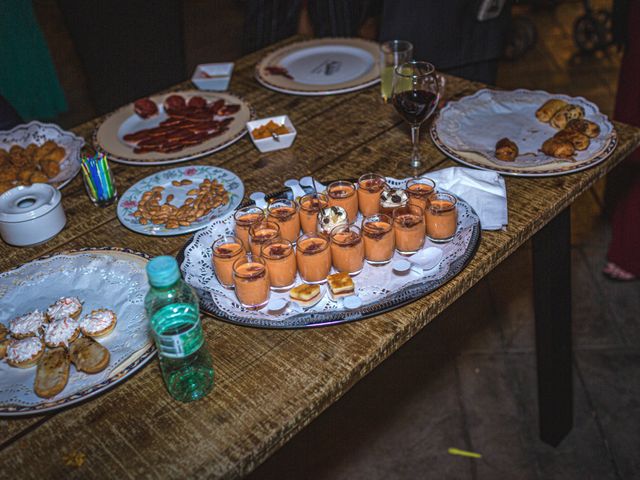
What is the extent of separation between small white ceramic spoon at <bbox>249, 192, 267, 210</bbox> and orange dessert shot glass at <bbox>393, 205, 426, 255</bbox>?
12.4 inches

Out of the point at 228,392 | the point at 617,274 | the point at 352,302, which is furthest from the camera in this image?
the point at 617,274

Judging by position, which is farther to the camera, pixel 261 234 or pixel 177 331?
pixel 261 234

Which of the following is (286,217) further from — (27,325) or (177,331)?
Answer: (27,325)

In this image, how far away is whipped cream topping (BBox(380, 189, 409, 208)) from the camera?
1.32 m

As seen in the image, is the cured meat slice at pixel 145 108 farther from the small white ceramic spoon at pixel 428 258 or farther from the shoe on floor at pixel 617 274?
the shoe on floor at pixel 617 274

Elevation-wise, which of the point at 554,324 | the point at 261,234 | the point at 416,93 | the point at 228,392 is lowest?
the point at 554,324

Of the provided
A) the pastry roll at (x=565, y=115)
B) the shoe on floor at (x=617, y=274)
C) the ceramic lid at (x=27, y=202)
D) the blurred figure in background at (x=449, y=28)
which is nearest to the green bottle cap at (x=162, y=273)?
the ceramic lid at (x=27, y=202)

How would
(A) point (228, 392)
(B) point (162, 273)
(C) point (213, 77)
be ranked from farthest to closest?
(C) point (213, 77), (A) point (228, 392), (B) point (162, 273)

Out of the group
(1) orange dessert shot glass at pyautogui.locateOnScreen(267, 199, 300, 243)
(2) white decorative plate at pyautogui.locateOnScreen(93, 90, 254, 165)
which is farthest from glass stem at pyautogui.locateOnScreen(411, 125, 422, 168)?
(2) white decorative plate at pyautogui.locateOnScreen(93, 90, 254, 165)

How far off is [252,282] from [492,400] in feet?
4.52

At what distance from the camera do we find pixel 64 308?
1213mm

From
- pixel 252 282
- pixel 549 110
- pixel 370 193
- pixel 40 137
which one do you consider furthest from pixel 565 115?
pixel 40 137

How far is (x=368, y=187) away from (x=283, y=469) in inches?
43.7

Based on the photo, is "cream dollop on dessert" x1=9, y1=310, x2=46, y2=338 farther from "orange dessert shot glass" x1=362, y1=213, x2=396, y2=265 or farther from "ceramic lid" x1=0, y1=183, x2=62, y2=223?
"orange dessert shot glass" x1=362, y1=213, x2=396, y2=265
